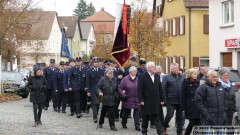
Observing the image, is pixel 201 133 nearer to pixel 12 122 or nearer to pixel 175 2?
pixel 12 122

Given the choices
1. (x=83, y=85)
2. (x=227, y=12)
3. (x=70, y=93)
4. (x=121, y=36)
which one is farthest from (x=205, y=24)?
(x=121, y=36)

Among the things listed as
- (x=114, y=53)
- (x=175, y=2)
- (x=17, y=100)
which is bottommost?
(x=17, y=100)

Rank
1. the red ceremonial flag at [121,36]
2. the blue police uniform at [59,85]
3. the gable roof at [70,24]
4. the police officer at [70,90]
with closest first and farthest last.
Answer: the red ceremonial flag at [121,36]
the police officer at [70,90]
the blue police uniform at [59,85]
the gable roof at [70,24]

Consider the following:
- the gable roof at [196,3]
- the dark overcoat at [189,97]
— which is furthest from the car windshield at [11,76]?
the dark overcoat at [189,97]

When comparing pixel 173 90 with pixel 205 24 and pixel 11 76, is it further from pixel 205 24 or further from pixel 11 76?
pixel 205 24

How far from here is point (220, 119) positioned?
11031 millimetres

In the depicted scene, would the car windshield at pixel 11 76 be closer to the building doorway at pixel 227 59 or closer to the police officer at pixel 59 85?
the police officer at pixel 59 85

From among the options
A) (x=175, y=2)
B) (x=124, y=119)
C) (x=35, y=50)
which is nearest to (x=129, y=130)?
(x=124, y=119)

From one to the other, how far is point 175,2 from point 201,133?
40.4 metres

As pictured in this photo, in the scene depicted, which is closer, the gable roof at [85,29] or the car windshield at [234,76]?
the car windshield at [234,76]

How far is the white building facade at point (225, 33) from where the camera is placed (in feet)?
104

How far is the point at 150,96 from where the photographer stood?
46.3 ft

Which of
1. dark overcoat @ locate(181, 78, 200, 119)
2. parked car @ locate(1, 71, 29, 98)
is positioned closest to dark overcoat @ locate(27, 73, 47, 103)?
dark overcoat @ locate(181, 78, 200, 119)

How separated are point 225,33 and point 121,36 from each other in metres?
16.8
